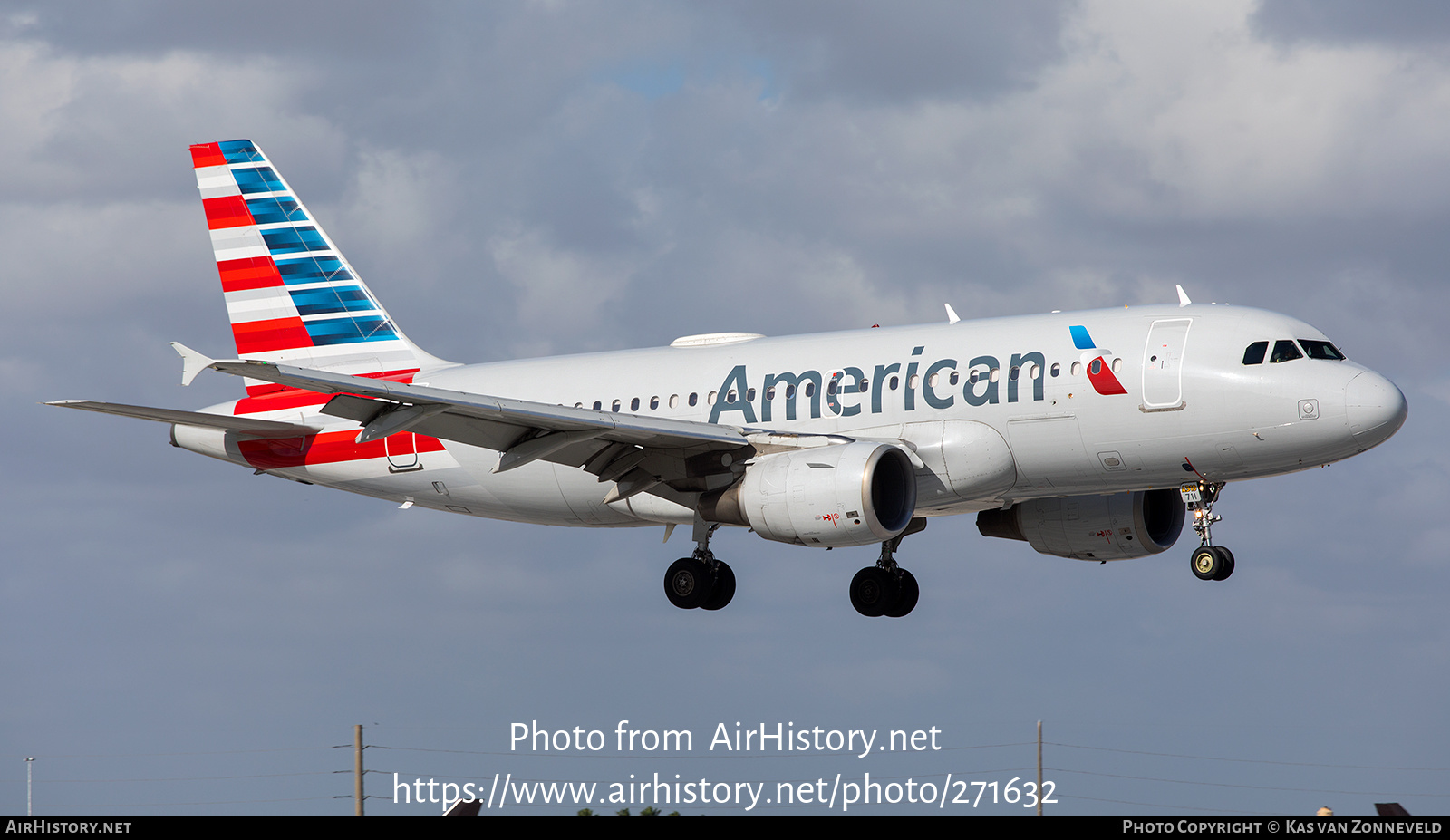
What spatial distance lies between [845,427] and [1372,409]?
33.4 feet

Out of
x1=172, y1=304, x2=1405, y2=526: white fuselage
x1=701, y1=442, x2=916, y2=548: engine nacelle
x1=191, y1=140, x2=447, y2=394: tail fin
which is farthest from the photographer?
x1=191, y1=140, x2=447, y2=394: tail fin

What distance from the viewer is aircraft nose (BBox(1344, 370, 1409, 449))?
29.5 meters

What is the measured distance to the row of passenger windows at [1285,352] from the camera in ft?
99.3

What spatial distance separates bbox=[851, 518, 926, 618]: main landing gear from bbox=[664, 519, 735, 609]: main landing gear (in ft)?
13.6

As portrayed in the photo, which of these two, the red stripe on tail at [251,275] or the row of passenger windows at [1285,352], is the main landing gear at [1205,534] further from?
the red stripe on tail at [251,275]

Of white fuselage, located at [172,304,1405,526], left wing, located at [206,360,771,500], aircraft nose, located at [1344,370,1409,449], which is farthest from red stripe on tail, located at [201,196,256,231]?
aircraft nose, located at [1344,370,1409,449]

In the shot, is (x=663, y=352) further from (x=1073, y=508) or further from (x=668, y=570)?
(x=1073, y=508)

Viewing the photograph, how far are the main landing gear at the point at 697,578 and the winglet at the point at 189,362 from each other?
11276 millimetres

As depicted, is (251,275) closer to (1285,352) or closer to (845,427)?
(845,427)

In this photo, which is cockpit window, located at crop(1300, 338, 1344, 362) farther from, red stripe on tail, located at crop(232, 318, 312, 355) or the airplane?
red stripe on tail, located at crop(232, 318, 312, 355)

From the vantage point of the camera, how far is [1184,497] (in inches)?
1259
